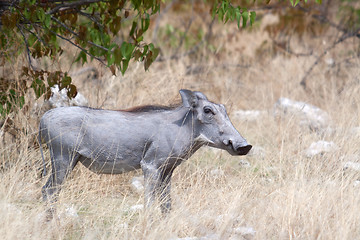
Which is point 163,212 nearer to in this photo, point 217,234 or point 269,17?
point 217,234

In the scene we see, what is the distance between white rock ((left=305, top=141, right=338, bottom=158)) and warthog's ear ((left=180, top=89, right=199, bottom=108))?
6.79 feet

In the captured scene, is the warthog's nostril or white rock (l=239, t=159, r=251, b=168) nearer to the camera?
the warthog's nostril

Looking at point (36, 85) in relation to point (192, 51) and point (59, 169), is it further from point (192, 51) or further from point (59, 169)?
point (192, 51)

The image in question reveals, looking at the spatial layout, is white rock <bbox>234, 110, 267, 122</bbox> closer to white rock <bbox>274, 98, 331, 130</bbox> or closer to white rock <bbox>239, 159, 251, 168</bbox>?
white rock <bbox>274, 98, 331, 130</bbox>

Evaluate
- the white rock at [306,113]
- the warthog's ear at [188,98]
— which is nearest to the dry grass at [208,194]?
the white rock at [306,113]

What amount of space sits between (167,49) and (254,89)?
7.92 ft

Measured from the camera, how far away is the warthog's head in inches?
135

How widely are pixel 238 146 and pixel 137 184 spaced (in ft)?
4.77

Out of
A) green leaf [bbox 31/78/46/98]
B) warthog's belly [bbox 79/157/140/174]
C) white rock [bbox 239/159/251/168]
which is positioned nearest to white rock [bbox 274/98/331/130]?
white rock [bbox 239/159/251/168]

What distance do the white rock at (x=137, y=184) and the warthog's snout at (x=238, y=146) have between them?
1.26 meters

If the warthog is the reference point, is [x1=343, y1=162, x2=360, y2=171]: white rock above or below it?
below

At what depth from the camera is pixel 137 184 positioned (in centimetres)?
455

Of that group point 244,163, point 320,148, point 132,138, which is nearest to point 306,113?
point 320,148

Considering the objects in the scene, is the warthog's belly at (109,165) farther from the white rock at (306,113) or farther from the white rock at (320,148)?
the white rock at (306,113)
